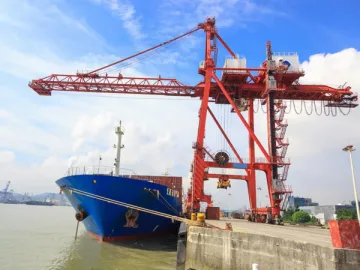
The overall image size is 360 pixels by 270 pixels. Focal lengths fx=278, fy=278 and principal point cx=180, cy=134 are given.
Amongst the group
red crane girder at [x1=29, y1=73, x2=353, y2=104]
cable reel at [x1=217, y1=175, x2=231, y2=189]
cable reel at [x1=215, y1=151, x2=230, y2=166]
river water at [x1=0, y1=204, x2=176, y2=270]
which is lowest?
river water at [x1=0, y1=204, x2=176, y2=270]

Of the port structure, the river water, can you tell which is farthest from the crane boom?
the river water

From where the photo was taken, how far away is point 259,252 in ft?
29.7

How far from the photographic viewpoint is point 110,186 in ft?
53.3

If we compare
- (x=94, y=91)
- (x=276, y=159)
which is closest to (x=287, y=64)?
(x=276, y=159)

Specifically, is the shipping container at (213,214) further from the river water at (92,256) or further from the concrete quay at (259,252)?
the concrete quay at (259,252)

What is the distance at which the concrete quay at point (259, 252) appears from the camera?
6902 mm

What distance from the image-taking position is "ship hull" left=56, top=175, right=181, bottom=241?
53.1 feet

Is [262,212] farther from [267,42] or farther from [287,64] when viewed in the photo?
[267,42]

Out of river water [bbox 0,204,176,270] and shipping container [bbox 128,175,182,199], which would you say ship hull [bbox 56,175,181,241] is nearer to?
river water [bbox 0,204,176,270]

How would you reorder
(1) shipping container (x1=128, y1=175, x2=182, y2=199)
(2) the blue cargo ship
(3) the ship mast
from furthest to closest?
1. (1) shipping container (x1=128, y1=175, x2=182, y2=199)
2. (3) the ship mast
3. (2) the blue cargo ship

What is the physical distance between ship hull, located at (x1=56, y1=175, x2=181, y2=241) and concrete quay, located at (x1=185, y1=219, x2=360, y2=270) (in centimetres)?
580

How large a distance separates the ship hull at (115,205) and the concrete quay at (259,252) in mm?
5801

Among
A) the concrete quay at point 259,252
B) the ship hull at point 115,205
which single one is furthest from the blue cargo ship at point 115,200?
the concrete quay at point 259,252

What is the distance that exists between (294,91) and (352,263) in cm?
2179
